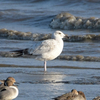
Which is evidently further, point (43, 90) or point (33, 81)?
A: point (33, 81)

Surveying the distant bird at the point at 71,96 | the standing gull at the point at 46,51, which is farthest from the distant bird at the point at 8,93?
the standing gull at the point at 46,51

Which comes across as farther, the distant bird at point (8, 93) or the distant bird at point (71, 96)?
the distant bird at point (8, 93)

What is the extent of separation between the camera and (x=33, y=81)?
22.8ft

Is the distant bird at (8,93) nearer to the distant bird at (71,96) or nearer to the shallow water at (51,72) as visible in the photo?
the shallow water at (51,72)

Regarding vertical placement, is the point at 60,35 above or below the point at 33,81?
above

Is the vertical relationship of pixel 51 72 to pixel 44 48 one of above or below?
below

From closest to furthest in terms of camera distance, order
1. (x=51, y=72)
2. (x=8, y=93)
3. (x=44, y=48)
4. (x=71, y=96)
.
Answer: (x=71, y=96) < (x=8, y=93) < (x=51, y=72) < (x=44, y=48)

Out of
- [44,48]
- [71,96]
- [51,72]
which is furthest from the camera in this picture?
[44,48]

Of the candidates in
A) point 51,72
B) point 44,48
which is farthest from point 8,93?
point 44,48

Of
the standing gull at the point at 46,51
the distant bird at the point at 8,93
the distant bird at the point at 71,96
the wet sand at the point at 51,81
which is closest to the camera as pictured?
the distant bird at the point at 71,96

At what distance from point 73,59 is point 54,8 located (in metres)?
11.9

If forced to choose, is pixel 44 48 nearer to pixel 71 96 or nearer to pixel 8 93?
pixel 8 93

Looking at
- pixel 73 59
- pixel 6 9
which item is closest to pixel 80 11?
pixel 6 9

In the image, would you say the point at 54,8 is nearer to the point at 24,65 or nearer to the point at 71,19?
the point at 71,19
